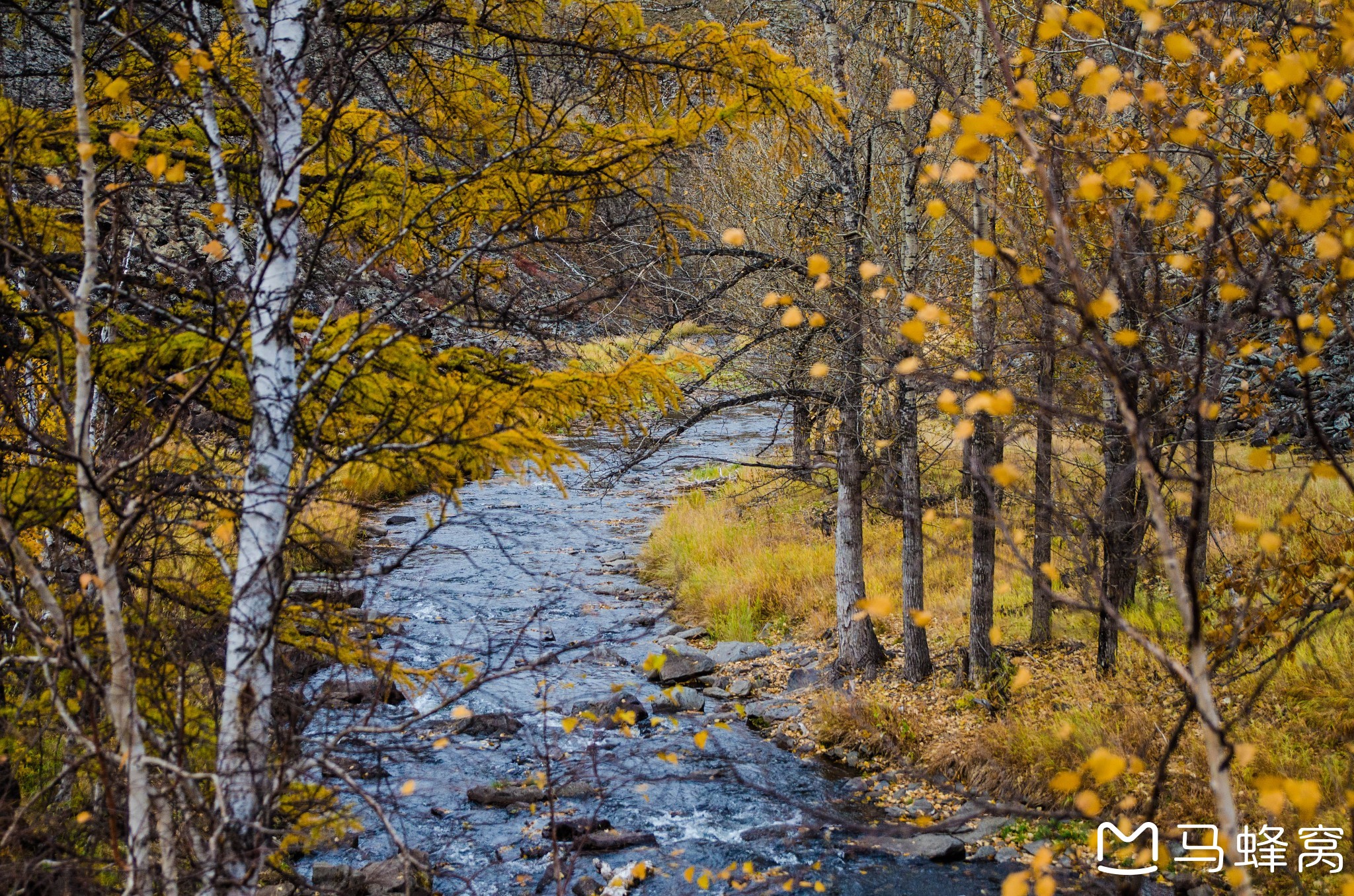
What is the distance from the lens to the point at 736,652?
10.7 metres

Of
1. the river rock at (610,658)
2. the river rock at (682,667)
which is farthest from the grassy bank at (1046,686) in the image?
the river rock at (610,658)

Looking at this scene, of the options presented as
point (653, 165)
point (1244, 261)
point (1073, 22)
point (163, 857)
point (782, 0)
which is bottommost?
point (163, 857)

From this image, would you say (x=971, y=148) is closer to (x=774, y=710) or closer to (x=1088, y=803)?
(x=1088, y=803)

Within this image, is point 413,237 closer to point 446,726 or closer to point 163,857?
point 163,857

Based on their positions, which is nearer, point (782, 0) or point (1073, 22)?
point (1073, 22)

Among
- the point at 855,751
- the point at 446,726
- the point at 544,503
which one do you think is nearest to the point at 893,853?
the point at 855,751

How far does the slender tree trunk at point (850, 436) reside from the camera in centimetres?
806

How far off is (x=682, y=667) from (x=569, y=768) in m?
3.07

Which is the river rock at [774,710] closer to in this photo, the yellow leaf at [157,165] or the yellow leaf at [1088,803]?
the yellow leaf at [1088,803]

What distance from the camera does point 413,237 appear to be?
15.2 ft

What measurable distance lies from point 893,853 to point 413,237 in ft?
18.0

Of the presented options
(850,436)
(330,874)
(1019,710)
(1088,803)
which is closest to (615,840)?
(330,874)

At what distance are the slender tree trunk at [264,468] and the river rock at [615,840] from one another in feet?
12.2

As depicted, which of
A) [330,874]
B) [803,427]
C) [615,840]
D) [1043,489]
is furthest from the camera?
[803,427]
